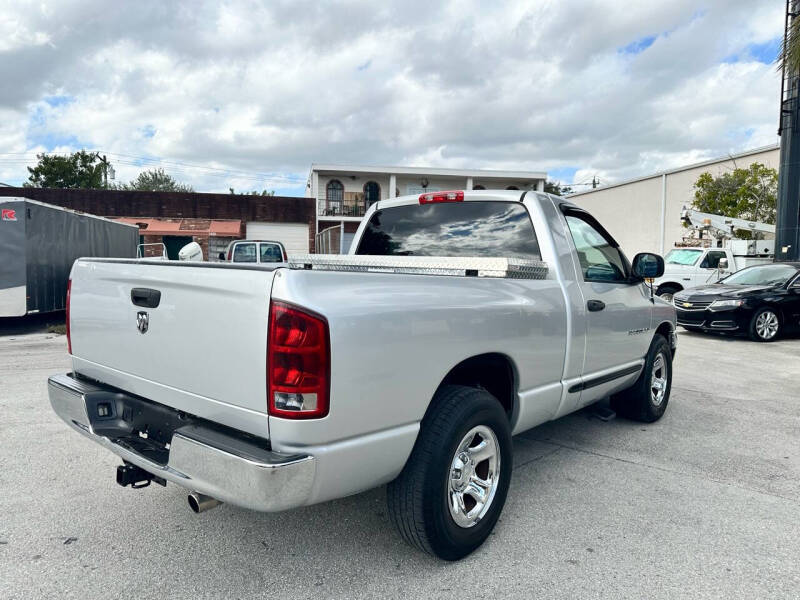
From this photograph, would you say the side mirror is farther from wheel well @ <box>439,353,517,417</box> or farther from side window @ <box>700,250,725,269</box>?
side window @ <box>700,250,725,269</box>

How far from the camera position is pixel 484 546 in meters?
2.88

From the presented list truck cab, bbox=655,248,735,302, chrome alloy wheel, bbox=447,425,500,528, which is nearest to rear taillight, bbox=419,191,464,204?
chrome alloy wheel, bbox=447,425,500,528

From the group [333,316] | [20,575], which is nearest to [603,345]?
[333,316]

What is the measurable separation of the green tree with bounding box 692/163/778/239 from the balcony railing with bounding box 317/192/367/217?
18.9 meters

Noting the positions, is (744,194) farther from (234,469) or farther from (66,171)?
(66,171)

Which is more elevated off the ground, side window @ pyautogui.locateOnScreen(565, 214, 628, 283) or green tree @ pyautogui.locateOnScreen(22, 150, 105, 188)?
green tree @ pyautogui.locateOnScreen(22, 150, 105, 188)

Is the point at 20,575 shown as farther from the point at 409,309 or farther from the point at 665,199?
the point at 665,199

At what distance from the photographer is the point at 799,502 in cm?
348

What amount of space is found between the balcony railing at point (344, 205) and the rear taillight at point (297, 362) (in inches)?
1312

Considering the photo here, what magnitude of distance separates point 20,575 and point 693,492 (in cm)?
375

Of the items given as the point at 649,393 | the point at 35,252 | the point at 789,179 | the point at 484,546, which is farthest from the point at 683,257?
the point at 35,252

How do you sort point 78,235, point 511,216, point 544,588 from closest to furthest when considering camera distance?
point 544,588 → point 511,216 → point 78,235

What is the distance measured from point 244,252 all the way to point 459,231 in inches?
500

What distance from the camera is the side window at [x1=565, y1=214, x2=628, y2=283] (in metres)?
3.88
